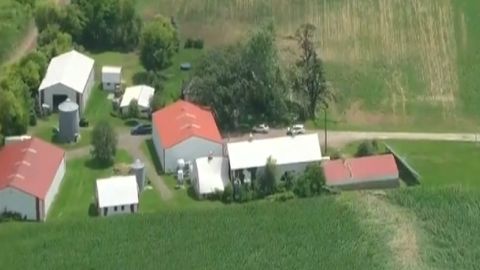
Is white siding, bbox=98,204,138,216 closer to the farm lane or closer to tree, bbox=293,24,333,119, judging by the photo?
the farm lane

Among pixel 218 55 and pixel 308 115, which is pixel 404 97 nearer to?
pixel 308 115

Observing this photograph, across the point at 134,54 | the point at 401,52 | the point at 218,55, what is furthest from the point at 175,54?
the point at 401,52

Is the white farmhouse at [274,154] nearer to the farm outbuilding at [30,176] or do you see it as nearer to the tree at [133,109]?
the tree at [133,109]

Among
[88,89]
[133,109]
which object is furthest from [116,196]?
[88,89]

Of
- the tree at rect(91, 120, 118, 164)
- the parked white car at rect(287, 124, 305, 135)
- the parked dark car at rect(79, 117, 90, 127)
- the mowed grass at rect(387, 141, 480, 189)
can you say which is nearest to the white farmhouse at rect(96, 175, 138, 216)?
the tree at rect(91, 120, 118, 164)

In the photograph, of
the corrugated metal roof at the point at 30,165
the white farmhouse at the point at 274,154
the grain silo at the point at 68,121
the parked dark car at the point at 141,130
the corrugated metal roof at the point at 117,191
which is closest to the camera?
the corrugated metal roof at the point at 30,165

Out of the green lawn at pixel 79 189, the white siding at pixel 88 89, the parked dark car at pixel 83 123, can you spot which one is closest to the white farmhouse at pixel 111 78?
the white siding at pixel 88 89

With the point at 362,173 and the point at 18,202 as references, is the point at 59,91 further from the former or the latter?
the point at 362,173
